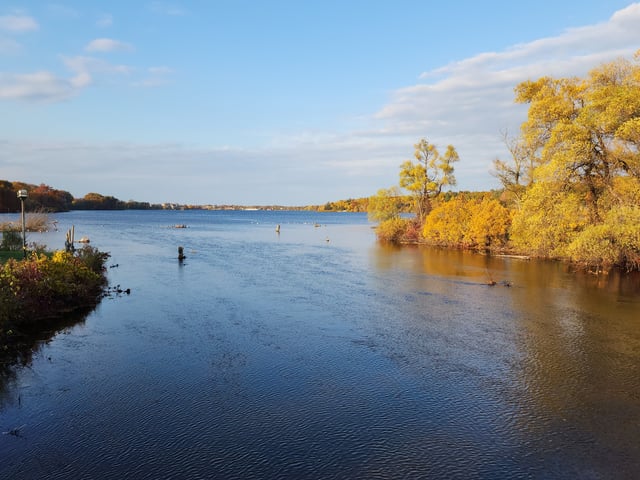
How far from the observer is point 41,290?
1834cm

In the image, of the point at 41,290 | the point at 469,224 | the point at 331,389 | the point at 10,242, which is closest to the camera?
the point at 331,389

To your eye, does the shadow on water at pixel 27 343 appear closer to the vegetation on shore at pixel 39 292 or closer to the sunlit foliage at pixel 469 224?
the vegetation on shore at pixel 39 292

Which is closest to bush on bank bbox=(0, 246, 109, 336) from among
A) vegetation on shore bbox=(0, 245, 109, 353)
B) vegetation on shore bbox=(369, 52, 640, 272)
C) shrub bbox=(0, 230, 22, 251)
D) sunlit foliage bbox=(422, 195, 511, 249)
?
vegetation on shore bbox=(0, 245, 109, 353)

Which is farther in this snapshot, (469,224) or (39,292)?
(469,224)

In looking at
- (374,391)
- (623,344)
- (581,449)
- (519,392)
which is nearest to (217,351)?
(374,391)

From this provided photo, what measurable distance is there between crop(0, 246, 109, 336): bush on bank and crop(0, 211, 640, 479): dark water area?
4.09ft

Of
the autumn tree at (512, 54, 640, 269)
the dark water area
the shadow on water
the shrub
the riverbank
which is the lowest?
the dark water area

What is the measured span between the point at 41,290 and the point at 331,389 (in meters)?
13.3

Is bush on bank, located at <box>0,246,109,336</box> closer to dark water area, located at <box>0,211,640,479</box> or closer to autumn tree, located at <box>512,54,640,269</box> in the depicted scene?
dark water area, located at <box>0,211,640,479</box>

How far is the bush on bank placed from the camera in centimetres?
1515

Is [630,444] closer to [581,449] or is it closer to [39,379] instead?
[581,449]

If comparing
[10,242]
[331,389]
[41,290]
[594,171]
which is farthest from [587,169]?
[10,242]

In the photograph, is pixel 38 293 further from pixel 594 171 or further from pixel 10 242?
pixel 594 171

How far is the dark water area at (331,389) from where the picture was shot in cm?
867
